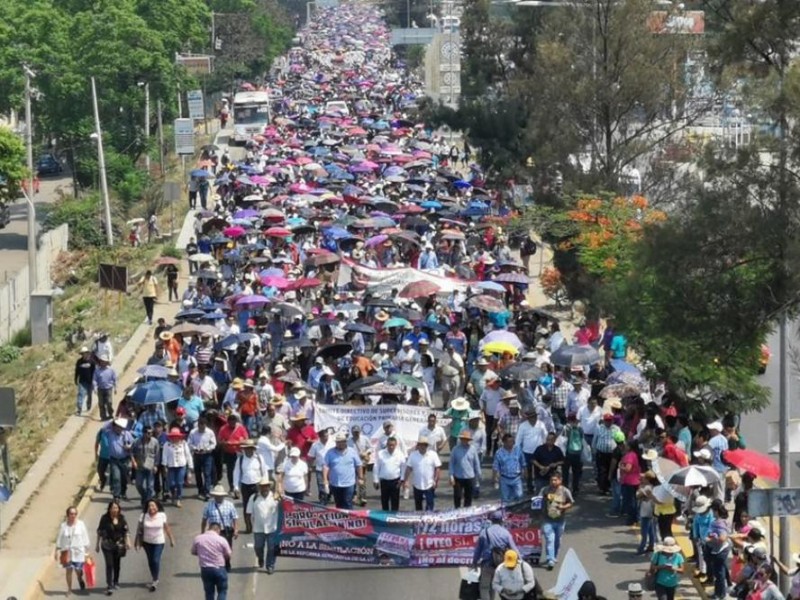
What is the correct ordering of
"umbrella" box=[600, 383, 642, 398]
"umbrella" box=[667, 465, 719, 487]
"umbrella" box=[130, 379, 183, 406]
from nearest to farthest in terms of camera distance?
"umbrella" box=[667, 465, 719, 487], "umbrella" box=[130, 379, 183, 406], "umbrella" box=[600, 383, 642, 398]

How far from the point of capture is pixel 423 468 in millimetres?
23828

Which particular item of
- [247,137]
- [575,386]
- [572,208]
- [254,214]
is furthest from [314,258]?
[247,137]

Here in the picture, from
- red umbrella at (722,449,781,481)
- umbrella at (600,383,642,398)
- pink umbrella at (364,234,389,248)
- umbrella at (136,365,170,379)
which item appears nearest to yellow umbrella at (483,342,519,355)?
umbrella at (600,383,642,398)

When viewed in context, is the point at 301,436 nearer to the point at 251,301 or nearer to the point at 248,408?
the point at 248,408

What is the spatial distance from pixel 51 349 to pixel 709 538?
24283 millimetres

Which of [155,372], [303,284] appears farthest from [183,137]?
[155,372]

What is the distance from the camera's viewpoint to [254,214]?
52.0 metres

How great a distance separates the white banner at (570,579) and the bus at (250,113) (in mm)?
76564

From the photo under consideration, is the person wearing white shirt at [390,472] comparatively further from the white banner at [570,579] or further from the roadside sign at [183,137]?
the roadside sign at [183,137]

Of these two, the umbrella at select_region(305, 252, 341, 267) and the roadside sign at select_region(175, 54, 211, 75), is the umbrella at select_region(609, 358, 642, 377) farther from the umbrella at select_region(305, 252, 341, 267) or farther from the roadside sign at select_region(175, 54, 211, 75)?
the roadside sign at select_region(175, 54, 211, 75)

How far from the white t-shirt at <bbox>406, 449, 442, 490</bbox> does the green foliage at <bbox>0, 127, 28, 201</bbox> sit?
42598 mm

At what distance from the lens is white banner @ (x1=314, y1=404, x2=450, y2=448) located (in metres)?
25.6

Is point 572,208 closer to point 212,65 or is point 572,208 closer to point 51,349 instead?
point 51,349

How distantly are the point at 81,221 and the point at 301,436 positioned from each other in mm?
38556
